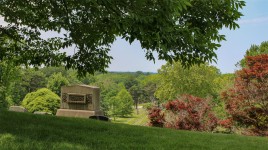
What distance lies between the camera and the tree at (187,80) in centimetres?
4256

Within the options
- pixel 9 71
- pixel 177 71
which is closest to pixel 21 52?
pixel 9 71

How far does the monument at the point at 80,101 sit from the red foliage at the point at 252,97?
955 centimetres

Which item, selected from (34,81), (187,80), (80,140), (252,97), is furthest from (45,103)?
(34,81)

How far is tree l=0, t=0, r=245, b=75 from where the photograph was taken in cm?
620

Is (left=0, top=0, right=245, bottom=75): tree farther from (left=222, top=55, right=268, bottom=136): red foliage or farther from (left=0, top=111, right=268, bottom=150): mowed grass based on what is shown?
(left=222, top=55, right=268, bottom=136): red foliage

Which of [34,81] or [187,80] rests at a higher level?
[34,81]

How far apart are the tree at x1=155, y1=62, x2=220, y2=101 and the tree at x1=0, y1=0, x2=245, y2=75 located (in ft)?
106

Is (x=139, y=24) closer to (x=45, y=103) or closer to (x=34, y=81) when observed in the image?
(x=45, y=103)

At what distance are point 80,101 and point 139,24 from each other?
703 inches

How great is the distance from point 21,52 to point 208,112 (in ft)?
42.0

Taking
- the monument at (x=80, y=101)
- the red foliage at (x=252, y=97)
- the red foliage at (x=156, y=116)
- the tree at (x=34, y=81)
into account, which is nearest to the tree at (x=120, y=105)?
the tree at (x=34, y=81)

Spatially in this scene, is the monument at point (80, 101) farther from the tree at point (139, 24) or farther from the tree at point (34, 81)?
the tree at point (34, 81)

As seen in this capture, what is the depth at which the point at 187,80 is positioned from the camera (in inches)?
1670

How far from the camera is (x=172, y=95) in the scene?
43375 millimetres
